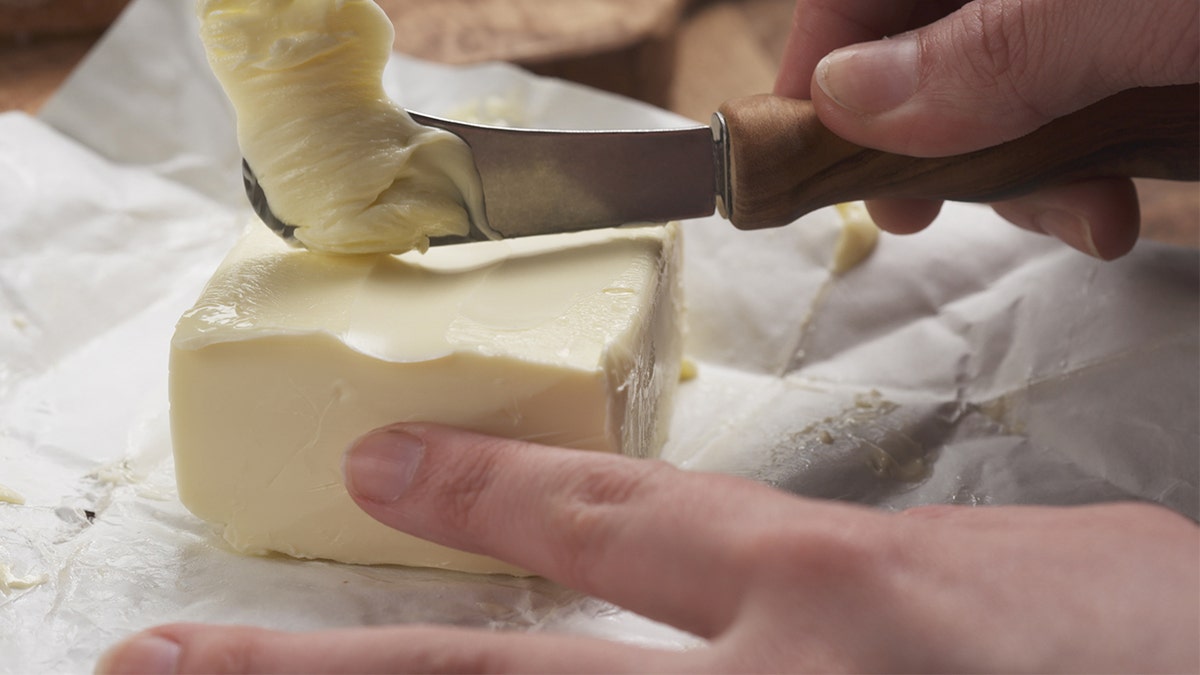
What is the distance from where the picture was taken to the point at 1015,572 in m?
0.98

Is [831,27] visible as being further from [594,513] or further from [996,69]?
[594,513]

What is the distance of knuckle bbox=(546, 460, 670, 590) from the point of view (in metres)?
1.05

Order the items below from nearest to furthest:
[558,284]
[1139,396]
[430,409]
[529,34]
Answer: [430,409], [558,284], [1139,396], [529,34]

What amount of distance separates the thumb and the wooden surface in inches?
33.9

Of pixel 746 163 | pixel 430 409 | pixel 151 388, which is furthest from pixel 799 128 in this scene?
pixel 151 388

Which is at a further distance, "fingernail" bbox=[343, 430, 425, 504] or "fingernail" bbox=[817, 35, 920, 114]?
"fingernail" bbox=[817, 35, 920, 114]

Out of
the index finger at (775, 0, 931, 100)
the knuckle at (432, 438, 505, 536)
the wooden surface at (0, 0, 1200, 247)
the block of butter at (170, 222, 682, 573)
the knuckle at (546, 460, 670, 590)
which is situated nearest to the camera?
the knuckle at (546, 460, 670, 590)

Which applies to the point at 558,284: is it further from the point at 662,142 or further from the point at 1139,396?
the point at 1139,396

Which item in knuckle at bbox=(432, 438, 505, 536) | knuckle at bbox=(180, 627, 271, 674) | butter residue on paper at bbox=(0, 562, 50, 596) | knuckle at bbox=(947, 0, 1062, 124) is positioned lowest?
butter residue on paper at bbox=(0, 562, 50, 596)

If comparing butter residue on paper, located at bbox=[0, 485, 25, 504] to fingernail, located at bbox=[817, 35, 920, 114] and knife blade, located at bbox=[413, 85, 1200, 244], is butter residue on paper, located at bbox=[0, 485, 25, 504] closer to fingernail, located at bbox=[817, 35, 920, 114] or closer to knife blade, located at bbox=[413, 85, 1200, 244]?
knife blade, located at bbox=[413, 85, 1200, 244]

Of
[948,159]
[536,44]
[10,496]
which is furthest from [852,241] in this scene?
[10,496]

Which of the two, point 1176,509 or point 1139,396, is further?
point 1139,396

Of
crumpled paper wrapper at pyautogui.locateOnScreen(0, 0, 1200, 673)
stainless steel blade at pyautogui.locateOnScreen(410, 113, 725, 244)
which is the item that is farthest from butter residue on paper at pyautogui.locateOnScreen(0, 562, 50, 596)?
stainless steel blade at pyautogui.locateOnScreen(410, 113, 725, 244)

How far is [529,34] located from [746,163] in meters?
1.07
